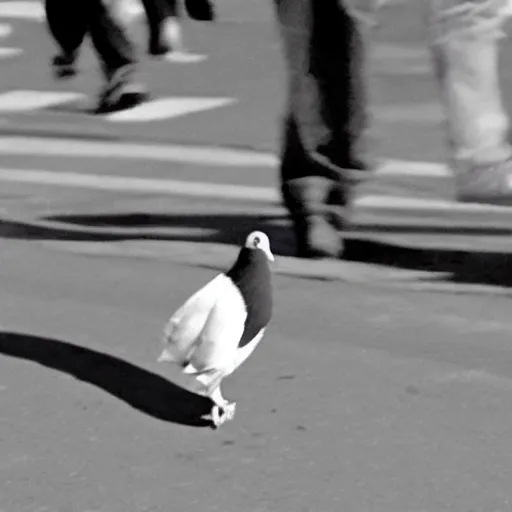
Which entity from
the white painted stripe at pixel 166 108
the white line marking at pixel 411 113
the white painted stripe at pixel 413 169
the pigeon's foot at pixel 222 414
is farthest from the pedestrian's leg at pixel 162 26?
the pigeon's foot at pixel 222 414

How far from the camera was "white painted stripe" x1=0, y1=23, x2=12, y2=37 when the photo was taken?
42.6 feet

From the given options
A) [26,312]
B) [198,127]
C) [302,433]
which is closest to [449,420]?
[302,433]

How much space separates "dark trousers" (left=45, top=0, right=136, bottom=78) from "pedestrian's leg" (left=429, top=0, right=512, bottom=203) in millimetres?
3126

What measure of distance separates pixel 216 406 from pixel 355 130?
1885 mm

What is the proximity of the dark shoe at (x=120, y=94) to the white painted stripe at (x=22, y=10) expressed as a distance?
4.33 meters

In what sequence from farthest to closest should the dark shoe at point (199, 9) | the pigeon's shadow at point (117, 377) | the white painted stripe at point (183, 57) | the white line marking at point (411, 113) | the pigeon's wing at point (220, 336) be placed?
the dark shoe at point (199, 9) < the white painted stripe at point (183, 57) < the white line marking at point (411, 113) < the pigeon's shadow at point (117, 377) < the pigeon's wing at point (220, 336)

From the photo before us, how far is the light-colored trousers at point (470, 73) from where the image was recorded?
622 cm

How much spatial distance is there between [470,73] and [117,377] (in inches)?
93.4

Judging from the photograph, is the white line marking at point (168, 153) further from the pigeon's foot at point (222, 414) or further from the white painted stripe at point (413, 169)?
the pigeon's foot at point (222, 414)

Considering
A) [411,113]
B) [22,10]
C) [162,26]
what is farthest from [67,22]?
[22,10]

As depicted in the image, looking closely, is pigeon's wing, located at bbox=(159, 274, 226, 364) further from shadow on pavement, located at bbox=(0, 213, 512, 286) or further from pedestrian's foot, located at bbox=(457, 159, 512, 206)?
pedestrian's foot, located at bbox=(457, 159, 512, 206)

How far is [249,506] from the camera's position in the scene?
367cm

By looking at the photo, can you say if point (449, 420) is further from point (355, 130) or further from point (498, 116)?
point (498, 116)

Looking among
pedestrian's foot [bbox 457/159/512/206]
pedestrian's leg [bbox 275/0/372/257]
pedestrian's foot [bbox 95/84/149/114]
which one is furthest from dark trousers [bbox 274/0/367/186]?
pedestrian's foot [bbox 95/84/149/114]
